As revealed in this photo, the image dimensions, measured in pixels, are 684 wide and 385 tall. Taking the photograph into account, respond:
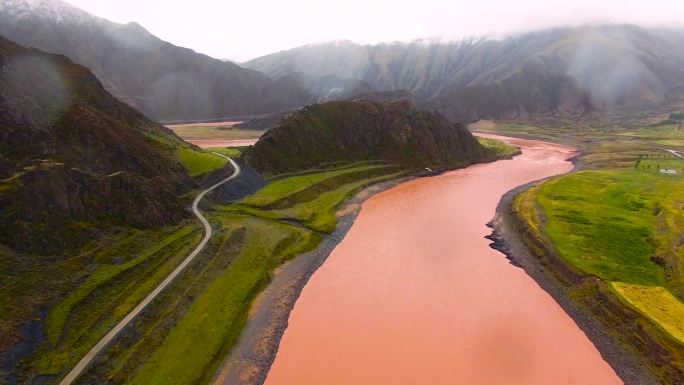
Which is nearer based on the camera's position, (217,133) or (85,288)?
(85,288)

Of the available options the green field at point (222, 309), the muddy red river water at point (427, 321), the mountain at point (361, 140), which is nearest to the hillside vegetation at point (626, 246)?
the muddy red river water at point (427, 321)

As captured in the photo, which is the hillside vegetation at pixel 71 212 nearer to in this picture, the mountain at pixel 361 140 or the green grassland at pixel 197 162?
the green grassland at pixel 197 162

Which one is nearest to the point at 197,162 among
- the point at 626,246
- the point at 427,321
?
the point at 427,321

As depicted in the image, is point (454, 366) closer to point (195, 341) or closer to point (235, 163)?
point (195, 341)

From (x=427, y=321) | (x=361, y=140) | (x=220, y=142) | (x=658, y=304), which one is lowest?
(x=658, y=304)

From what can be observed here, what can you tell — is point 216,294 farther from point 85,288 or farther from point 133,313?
point 85,288

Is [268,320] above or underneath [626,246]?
above

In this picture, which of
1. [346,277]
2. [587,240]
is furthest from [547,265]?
[346,277]
